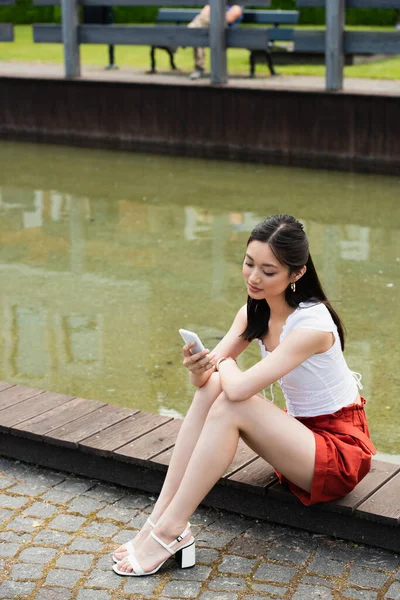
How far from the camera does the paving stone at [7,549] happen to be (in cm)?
333

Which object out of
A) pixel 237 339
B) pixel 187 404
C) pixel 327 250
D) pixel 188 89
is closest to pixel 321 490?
pixel 237 339

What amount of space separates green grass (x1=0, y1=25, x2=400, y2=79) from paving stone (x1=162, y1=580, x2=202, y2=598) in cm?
1044

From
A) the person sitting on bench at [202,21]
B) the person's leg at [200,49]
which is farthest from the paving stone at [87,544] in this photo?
the person's leg at [200,49]

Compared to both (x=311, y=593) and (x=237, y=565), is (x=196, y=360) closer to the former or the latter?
(x=237, y=565)

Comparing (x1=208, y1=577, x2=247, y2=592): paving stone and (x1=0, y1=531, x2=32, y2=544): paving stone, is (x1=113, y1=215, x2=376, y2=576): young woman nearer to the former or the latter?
(x1=208, y1=577, x2=247, y2=592): paving stone

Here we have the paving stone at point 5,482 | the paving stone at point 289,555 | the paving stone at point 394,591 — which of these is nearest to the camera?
the paving stone at point 394,591

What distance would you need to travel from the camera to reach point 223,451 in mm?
3211

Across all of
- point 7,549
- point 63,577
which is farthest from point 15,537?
point 63,577

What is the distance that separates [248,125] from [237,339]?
7256mm

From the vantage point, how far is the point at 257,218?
829 cm

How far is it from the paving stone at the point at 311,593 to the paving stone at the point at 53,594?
653mm

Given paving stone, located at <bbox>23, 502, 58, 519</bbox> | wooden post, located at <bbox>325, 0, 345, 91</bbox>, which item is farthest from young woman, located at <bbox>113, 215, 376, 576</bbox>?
wooden post, located at <bbox>325, 0, 345, 91</bbox>

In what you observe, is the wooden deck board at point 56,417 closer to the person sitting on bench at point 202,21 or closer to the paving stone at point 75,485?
the paving stone at point 75,485

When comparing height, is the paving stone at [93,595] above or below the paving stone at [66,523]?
A: below
